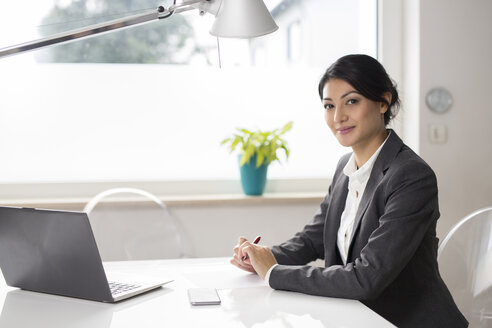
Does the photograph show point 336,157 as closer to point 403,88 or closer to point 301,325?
point 403,88

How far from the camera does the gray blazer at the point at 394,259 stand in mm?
1629

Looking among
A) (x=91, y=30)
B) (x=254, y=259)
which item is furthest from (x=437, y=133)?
(x=91, y=30)

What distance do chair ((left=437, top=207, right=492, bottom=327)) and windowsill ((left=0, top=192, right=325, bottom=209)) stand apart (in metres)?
1.03

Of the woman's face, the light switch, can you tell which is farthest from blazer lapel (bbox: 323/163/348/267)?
the light switch

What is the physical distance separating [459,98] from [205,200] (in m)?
1.30

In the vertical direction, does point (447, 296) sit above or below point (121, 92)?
below

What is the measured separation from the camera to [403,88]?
3.17 metres

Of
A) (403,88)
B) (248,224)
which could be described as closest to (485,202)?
(403,88)

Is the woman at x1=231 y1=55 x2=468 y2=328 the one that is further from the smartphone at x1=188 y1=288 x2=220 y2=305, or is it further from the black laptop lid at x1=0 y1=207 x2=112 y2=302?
the black laptop lid at x1=0 y1=207 x2=112 y2=302

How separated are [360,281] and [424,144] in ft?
5.17

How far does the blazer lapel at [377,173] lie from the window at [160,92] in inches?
53.9

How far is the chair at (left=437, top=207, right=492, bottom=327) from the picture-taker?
76.3 inches

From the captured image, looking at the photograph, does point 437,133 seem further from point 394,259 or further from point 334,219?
point 394,259

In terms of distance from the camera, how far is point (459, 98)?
3.06 metres
